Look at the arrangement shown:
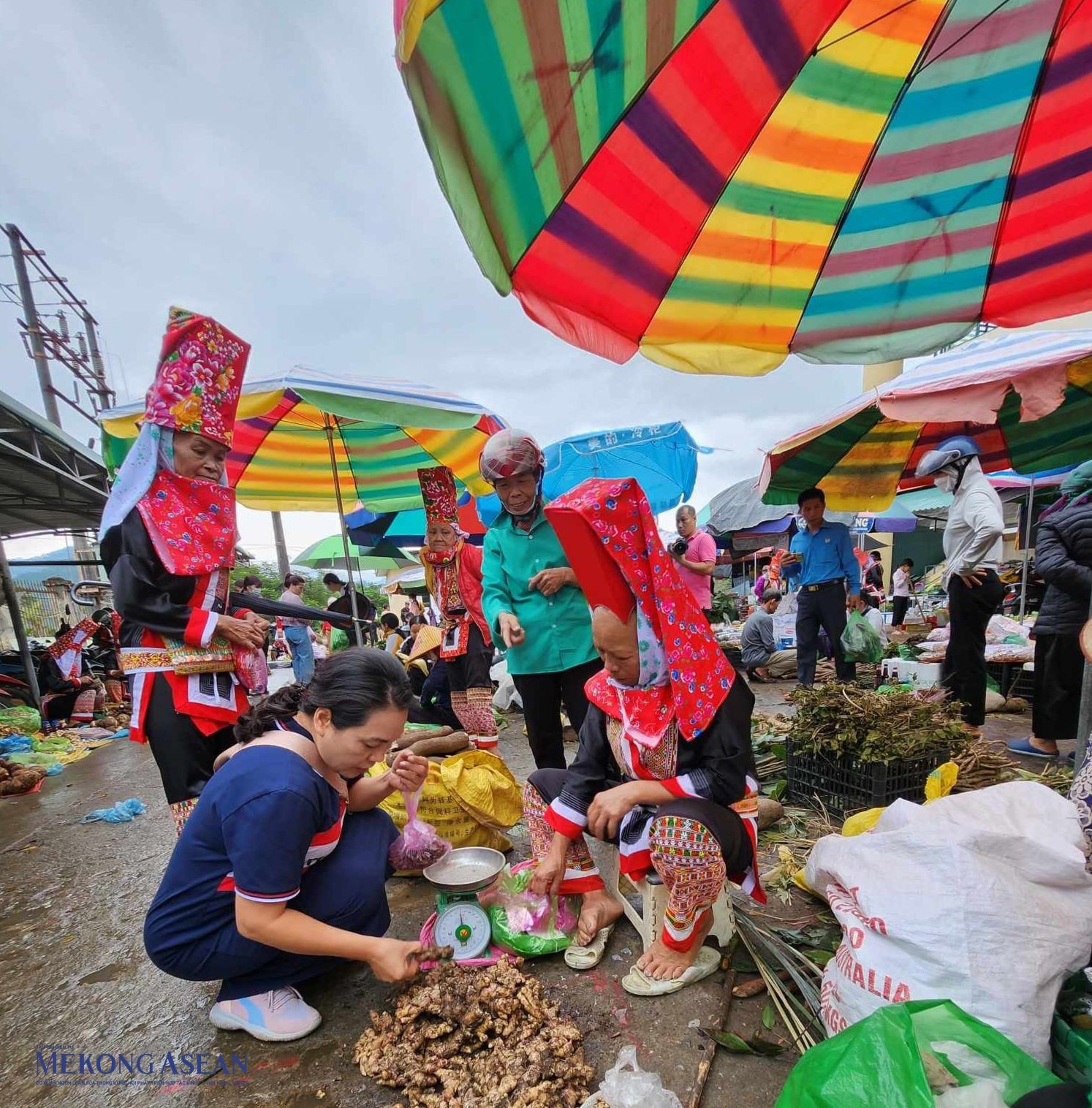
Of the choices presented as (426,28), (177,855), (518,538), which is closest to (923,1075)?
(177,855)

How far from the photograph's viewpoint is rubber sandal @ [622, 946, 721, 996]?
175 cm

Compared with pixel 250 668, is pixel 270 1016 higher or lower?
lower

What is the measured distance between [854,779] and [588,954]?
1.71 m

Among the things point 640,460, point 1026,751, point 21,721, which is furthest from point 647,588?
point 21,721

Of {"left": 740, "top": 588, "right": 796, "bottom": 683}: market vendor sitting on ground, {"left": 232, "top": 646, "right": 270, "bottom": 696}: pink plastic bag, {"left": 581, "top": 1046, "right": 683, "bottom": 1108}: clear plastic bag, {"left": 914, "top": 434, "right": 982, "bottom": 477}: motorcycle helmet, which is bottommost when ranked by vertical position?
{"left": 740, "top": 588, "right": 796, "bottom": 683}: market vendor sitting on ground

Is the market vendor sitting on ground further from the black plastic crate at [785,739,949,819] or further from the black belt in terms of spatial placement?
the black plastic crate at [785,739,949,819]

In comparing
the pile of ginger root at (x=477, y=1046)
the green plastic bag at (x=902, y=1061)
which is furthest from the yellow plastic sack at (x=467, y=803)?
the green plastic bag at (x=902, y=1061)

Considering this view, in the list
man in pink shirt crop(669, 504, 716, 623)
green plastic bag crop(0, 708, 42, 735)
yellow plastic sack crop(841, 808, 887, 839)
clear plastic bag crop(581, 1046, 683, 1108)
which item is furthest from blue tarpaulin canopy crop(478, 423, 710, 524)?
green plastic bag crop(0, 708, 42, 735)

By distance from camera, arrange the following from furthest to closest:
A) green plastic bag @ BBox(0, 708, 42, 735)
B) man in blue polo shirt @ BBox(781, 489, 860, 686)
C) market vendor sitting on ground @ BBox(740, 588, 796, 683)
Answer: market vendor sitting on ground @ BBox(740, 588, 796, 683) < green plastic bag @ BBox(0, 708, 42, 735) < man in blue polo shirt @ BBox(781, 489, 860, 686)

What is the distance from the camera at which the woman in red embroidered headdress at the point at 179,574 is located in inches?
79.7

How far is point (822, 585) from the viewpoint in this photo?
493cm

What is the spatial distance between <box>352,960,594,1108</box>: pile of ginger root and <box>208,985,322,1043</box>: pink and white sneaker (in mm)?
227

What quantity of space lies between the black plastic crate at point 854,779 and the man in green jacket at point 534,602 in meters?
1.39

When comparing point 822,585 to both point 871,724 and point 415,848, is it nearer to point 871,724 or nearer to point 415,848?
point 871,724
